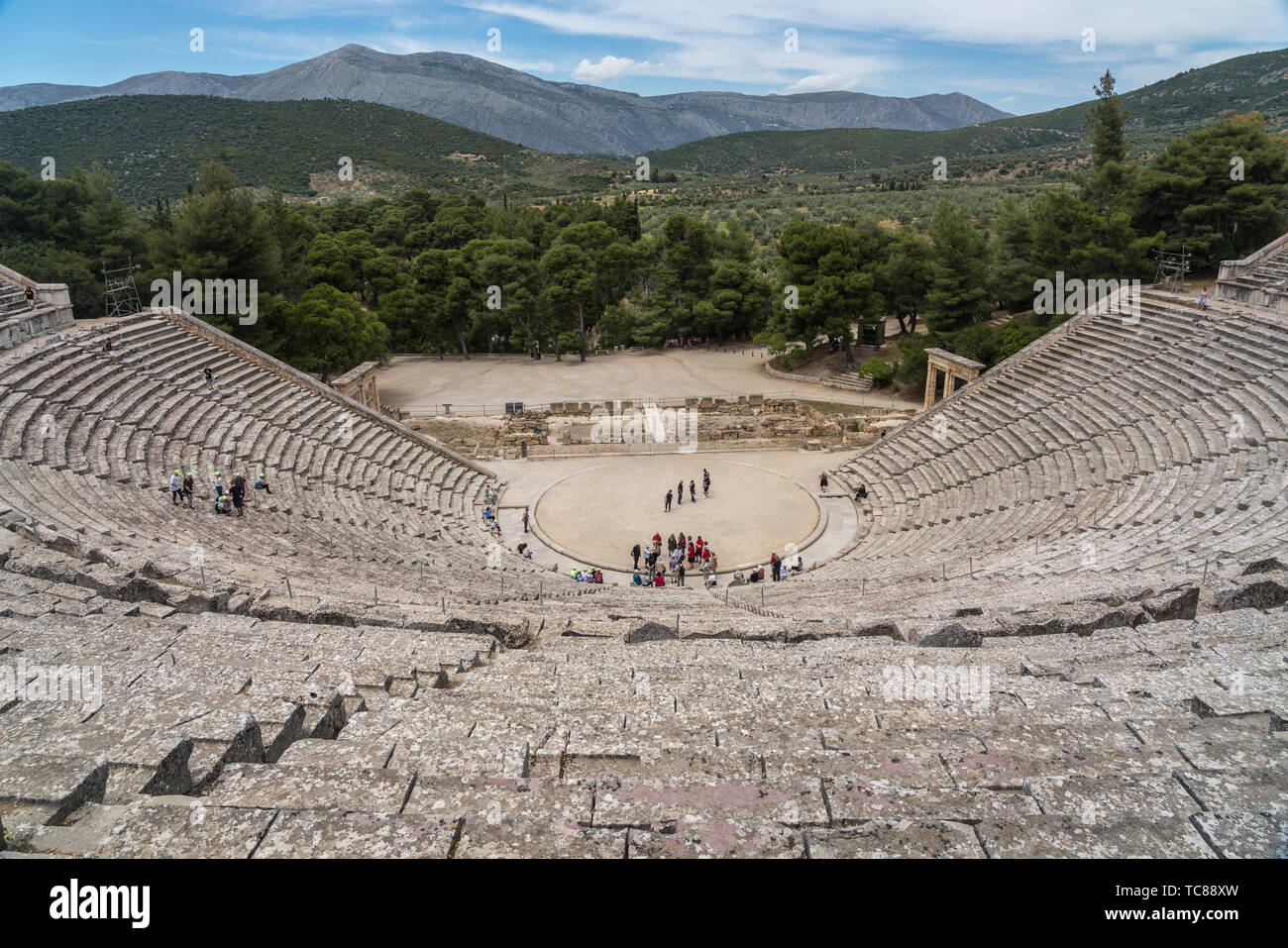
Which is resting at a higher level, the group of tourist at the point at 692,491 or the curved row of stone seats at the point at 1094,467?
the curved row of stone seats at the point at 1094,467

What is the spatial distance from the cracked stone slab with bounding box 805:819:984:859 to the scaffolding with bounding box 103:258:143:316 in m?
28.5

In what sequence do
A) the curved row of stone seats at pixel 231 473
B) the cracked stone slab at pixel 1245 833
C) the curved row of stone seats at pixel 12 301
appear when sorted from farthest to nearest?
the curved row of stone seats at pixel 12 301 → the curved row of stone seats at pixel 231 473 → the cracked stone slab at pixel 1245 833

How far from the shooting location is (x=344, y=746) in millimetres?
4926

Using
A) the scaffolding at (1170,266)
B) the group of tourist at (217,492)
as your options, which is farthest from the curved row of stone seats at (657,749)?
the scaffolding at (1170,266)

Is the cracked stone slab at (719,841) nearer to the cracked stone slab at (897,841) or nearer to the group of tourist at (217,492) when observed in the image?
the cracked stone slab at (897,841)

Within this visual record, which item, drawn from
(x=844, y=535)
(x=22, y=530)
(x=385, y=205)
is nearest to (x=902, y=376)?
(x=844, y=535)

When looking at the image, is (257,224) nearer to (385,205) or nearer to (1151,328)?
(385,205)

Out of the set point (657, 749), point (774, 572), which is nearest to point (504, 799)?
point (657, 749)

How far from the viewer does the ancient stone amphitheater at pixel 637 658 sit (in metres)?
3.73

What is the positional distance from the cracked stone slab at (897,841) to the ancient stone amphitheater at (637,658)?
20 mm

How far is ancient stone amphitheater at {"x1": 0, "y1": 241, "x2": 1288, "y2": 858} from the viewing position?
12.3ft

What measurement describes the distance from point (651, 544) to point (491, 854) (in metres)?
15.5

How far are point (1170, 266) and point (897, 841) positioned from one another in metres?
33.8

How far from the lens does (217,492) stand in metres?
16.8
